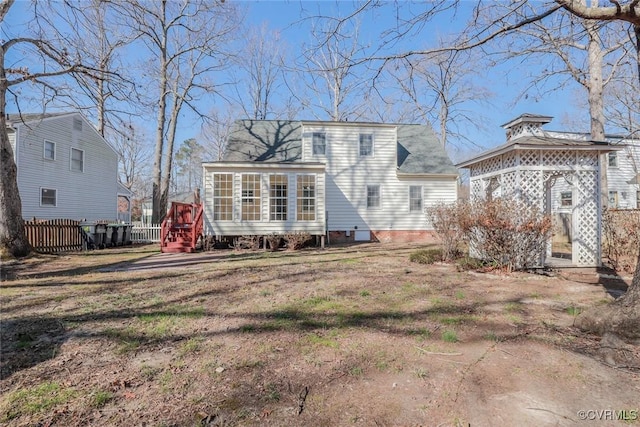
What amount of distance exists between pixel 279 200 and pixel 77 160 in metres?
13.2

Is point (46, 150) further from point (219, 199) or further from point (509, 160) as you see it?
point (509, 160)

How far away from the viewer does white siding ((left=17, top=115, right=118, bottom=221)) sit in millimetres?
15164

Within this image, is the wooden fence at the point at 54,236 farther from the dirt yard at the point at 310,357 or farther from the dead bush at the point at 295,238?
the dead bush at the point at 295,238

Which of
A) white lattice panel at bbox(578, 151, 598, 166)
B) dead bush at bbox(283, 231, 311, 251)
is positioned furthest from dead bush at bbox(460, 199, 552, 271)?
dead bush at bbox(283, 231, 311, 251)

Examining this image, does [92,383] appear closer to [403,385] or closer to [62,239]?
[403,385]

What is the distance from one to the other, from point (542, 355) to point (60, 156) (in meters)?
21.5

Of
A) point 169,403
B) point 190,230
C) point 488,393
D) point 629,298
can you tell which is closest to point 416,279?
point 629,298

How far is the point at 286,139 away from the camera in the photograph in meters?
16.5

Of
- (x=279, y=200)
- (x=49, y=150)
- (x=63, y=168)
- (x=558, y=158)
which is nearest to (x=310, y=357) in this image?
(x=558, y=158)

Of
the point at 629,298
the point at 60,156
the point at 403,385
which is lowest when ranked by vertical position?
the point at 403,385

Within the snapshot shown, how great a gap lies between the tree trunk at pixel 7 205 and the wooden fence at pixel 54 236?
1.02 m

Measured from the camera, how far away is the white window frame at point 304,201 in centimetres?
1316

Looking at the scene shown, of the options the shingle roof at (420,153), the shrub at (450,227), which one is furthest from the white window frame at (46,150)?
the shrub at (450,227)

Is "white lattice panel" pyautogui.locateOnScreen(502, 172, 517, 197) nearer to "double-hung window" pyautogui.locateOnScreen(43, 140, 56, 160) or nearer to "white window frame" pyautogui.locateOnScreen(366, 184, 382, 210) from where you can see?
"white window frame" pyautogui.locateOnScreen(366, 184, 382, 210)
